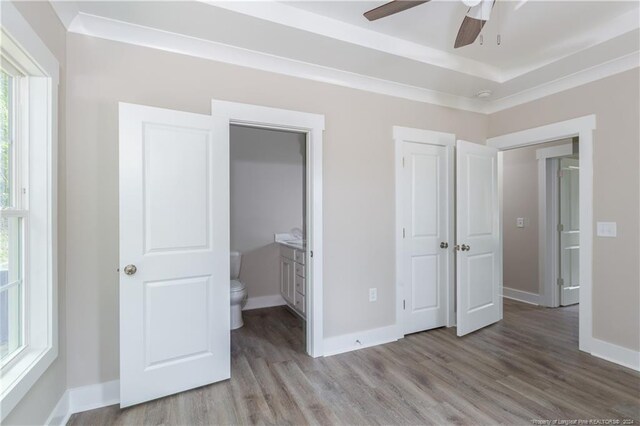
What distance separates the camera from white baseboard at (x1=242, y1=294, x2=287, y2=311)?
4.03 metres

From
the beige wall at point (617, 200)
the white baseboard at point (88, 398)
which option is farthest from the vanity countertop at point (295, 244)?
the beige wall at point (617, 200)

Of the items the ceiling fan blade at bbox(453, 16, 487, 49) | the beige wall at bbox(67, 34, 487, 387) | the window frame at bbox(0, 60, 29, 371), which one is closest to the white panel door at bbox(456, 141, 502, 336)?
the beige wall at bbox(67, 34, 487, 387)

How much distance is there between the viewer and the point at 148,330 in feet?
6.57

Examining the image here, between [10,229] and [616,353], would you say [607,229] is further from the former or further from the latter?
[10,229]

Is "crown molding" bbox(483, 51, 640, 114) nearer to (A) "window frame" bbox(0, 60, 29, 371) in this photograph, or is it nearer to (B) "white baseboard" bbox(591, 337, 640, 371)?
(B) "white baseboard" bbox(591, 337, 640, 371)

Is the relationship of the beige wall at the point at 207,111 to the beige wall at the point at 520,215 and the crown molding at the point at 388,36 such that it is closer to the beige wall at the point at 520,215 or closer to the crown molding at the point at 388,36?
the crown molding at the point at 388,36

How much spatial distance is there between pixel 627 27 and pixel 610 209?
1348 millimetres

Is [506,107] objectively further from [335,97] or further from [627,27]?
[335,97]

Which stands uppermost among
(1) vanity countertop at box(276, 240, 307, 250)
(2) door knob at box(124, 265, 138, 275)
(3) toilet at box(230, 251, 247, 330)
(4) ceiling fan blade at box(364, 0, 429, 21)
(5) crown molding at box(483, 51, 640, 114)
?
(5) crown molding at box(483, 51, 640, 114)

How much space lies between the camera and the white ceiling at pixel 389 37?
198 centimetres

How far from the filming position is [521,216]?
443 cm

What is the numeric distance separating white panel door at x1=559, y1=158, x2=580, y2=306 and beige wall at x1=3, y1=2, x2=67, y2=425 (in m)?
5.14

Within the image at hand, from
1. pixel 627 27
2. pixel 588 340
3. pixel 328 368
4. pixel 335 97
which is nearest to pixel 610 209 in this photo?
pixel 588 340

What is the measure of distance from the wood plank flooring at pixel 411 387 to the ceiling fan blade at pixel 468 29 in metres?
2.27
